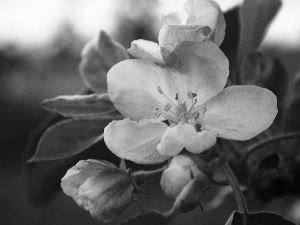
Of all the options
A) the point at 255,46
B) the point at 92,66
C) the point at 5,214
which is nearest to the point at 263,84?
the point at 255,46

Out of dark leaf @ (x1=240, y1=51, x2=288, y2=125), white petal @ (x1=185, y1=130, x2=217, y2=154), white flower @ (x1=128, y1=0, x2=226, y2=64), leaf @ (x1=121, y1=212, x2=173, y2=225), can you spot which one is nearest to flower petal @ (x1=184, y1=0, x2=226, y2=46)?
white flower @ (x1=128, y1=0, x2=226, y2=64)

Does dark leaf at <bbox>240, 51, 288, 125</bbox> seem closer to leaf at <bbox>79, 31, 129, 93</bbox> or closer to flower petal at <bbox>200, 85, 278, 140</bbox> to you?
leaf at <bbox>79, 31, 129, 93</bbox>

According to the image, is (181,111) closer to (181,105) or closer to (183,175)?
(181,105)

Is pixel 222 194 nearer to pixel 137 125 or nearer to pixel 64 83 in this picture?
pixel 137 125

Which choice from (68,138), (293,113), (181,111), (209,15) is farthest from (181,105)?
(293,113)

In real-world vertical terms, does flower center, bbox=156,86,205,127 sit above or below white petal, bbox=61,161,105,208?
above

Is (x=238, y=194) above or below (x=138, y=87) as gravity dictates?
below
